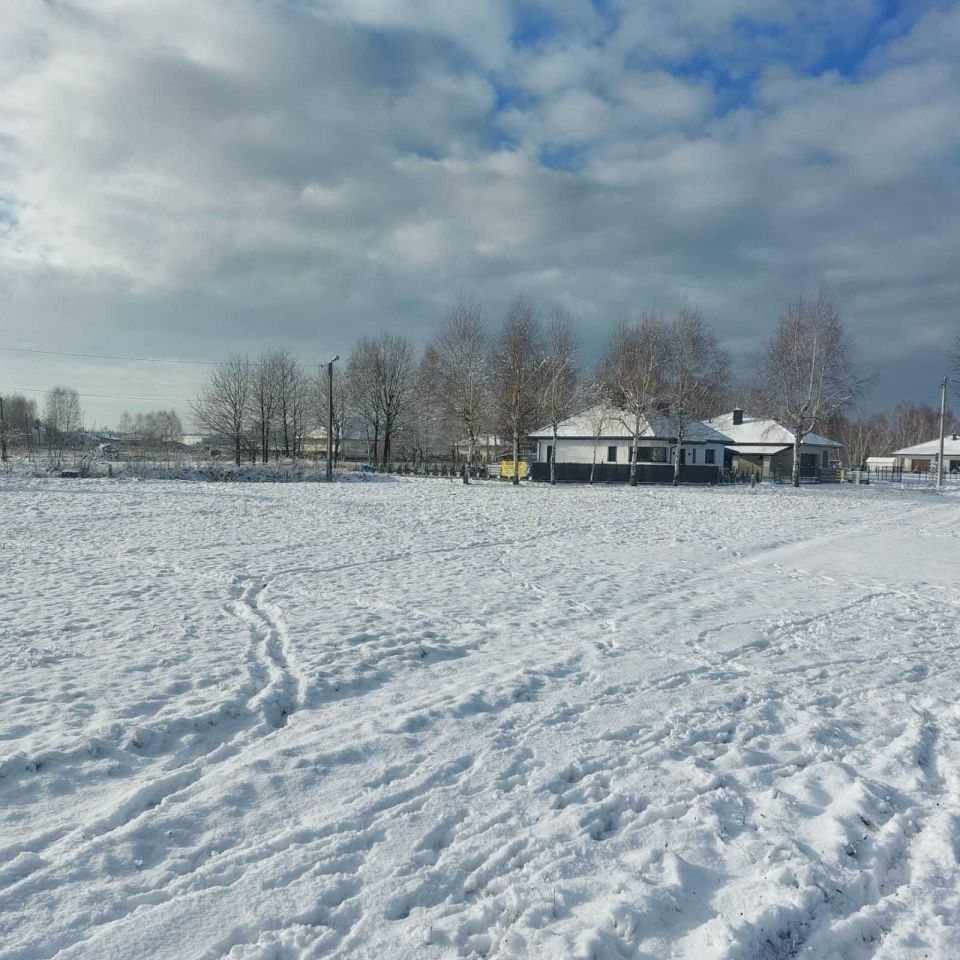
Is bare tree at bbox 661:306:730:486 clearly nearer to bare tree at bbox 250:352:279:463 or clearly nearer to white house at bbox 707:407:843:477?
white house at bbox 707:407:843:477

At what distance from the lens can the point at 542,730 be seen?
5023 millimetres

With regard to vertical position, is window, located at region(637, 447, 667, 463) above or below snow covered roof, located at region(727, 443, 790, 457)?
below

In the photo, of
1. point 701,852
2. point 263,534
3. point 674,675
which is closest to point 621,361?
point 263,534

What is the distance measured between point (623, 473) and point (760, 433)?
24500 millimetres

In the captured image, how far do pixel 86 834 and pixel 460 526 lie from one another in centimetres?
1377

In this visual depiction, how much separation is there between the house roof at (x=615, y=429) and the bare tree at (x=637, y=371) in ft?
4.83

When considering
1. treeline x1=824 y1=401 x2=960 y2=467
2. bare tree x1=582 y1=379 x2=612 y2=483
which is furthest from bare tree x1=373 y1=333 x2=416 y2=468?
treeline x1=824 y1=401 x2=960 y2=467

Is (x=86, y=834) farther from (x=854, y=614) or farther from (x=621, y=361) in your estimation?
(x=621, y=361)

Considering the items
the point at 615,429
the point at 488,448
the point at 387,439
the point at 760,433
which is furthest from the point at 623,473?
the point at 387,439

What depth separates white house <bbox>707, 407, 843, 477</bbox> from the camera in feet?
195

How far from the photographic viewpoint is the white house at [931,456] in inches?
3323

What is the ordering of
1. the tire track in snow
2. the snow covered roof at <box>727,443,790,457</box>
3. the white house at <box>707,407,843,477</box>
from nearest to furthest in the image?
the tire track in snow, the white house at <box>707,407,843,477</box>, the snow covered roof at <box>727,443,790,457</box>

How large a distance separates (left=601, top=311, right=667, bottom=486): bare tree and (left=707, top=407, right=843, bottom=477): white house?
18303 mm

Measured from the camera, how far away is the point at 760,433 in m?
63.8
